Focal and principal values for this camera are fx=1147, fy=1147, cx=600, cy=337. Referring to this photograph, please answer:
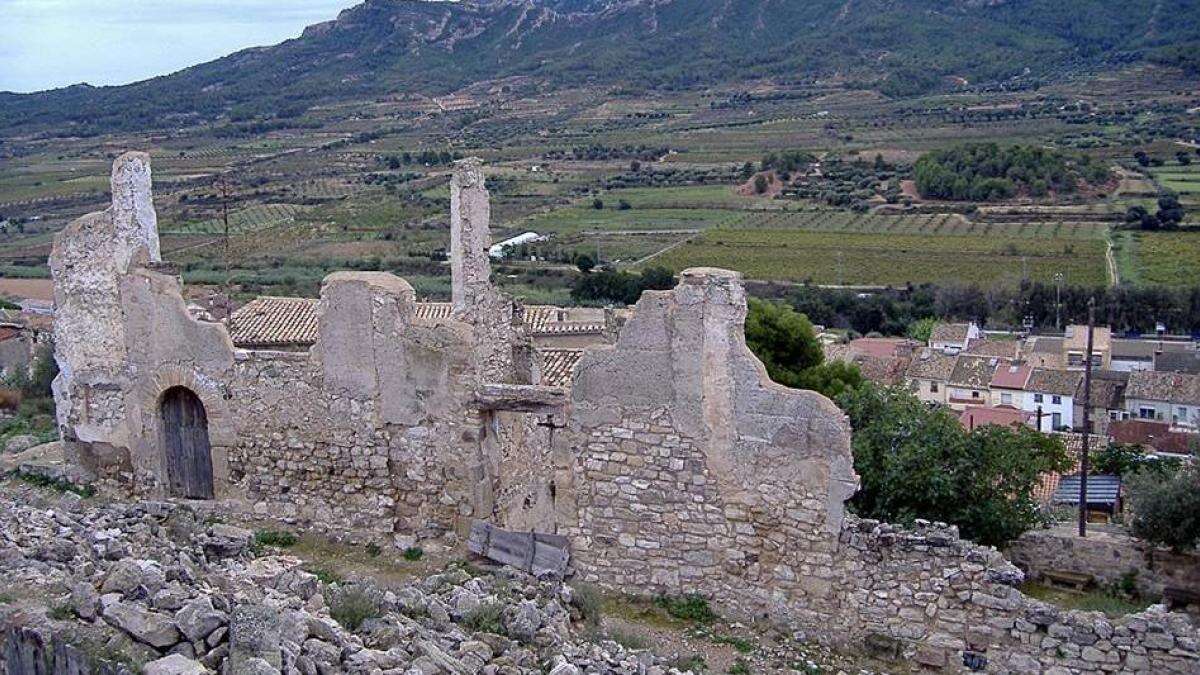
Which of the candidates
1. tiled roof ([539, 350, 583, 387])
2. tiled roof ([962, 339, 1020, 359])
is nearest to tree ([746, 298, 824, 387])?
tiled roof ([539, 350, 583, 387])

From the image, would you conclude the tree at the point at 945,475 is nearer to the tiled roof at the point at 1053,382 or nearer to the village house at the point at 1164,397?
the village house at the point at 1164,397

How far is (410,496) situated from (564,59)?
120856 millimetres

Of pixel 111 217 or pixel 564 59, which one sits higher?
pixel 564 59

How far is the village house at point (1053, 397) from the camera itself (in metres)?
33.1

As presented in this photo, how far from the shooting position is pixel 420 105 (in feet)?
354

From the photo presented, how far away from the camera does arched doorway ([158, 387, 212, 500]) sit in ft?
39.4

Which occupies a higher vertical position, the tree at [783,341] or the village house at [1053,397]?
the tree at [783,341]

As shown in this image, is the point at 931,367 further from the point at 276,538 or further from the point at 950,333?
the point at 276,538

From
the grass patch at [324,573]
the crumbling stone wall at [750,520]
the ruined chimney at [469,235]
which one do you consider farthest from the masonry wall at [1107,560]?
the grass patch at [324,573]

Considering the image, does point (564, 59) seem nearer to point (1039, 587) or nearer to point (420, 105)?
point (420, 105)

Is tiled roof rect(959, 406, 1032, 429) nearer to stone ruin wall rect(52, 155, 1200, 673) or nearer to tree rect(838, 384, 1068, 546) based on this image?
tree rect(838, 384, 1068, 546)

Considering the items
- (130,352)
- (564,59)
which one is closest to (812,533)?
(130,352)

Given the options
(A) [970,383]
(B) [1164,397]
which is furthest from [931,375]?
(B) [1164,397]

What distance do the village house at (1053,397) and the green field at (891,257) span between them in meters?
17.8
